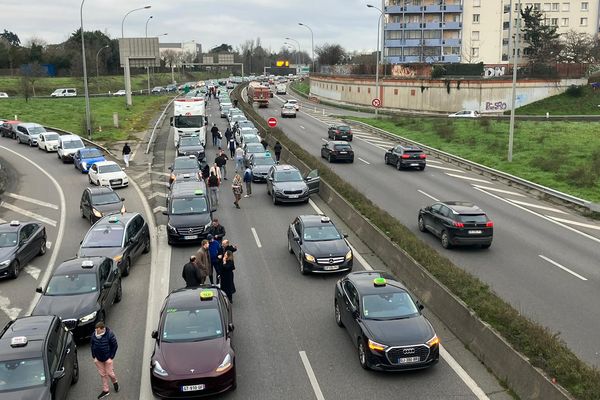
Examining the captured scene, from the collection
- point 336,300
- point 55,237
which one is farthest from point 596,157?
point 55,237

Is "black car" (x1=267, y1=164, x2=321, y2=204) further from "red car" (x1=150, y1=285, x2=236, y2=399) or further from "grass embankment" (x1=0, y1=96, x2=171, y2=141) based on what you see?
"grass embankment" (x1=0, y1=96, x2=171, y2=141)

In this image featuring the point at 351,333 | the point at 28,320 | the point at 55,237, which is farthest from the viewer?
the point at 55,237

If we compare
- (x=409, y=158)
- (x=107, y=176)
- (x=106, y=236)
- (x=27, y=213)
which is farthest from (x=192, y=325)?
(x=409, y=158)

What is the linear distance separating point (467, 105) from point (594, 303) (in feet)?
184

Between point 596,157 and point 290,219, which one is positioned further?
point 596,157

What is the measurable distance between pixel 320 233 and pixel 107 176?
16.2m

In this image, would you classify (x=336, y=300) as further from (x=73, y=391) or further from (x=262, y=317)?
(x=73, y=391)

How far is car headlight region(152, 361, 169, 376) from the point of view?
10344 millimetres

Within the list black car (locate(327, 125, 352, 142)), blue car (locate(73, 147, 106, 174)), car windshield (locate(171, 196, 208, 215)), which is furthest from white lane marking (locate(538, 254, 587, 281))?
black car (locate(327, 125, 352, 142))

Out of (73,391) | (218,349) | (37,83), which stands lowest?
(73,391)

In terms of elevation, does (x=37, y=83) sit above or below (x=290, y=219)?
above

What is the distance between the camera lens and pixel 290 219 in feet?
79.0

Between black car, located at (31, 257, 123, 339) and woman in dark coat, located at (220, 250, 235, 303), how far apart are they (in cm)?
281

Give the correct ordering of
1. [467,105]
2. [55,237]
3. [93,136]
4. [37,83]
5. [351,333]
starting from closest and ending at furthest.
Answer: [351,333] < [55,237] < [93,136] < [467,105] < [37,83]
